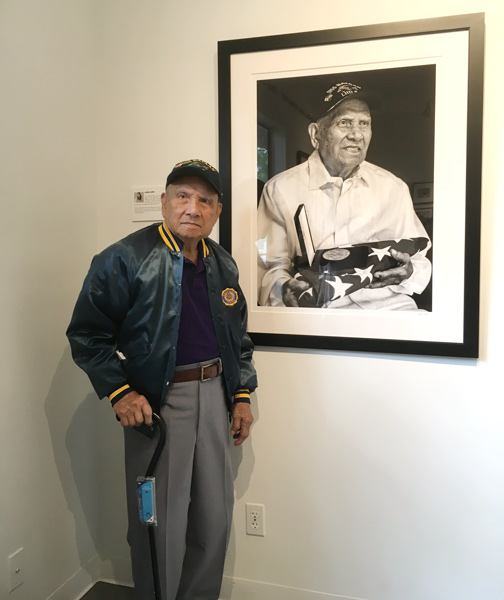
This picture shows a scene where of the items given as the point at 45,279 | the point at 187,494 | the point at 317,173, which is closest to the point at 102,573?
the point at 187,494

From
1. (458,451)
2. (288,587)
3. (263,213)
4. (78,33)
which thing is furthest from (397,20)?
(288,587)

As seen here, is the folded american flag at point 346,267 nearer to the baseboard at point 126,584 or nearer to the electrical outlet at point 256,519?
the electrical outlet at point 256,519

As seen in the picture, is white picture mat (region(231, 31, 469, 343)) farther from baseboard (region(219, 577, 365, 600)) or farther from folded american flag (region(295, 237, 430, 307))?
baseboard (region(219, 577, 365, 600))

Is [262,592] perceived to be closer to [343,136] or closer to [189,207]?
[189,207]

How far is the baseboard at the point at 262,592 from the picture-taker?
166cm

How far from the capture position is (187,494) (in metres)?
1.35

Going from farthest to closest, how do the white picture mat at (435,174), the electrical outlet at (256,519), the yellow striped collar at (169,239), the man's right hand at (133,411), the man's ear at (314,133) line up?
the electrical outlet at (256,519) < the man's ear at (314,133) < the white picture mat at (435,174) < the yellow striped collar at (169,239) < the man's right hand at (133,411)

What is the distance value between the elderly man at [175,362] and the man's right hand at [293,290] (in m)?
0.25

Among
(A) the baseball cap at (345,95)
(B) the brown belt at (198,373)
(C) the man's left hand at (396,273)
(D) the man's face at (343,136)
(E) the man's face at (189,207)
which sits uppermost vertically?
(A) the baseball cap at (345,95)

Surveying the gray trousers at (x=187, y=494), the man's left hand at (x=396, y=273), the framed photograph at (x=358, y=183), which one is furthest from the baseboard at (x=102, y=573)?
the man's left hand at (x=396, y=273)

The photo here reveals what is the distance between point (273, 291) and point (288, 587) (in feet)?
3.81

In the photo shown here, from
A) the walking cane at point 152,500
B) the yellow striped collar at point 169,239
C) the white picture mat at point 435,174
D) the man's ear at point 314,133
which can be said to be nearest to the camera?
the walking cane at point 152,500

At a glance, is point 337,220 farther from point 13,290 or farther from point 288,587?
point 288,587

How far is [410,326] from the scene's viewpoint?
1523mm
